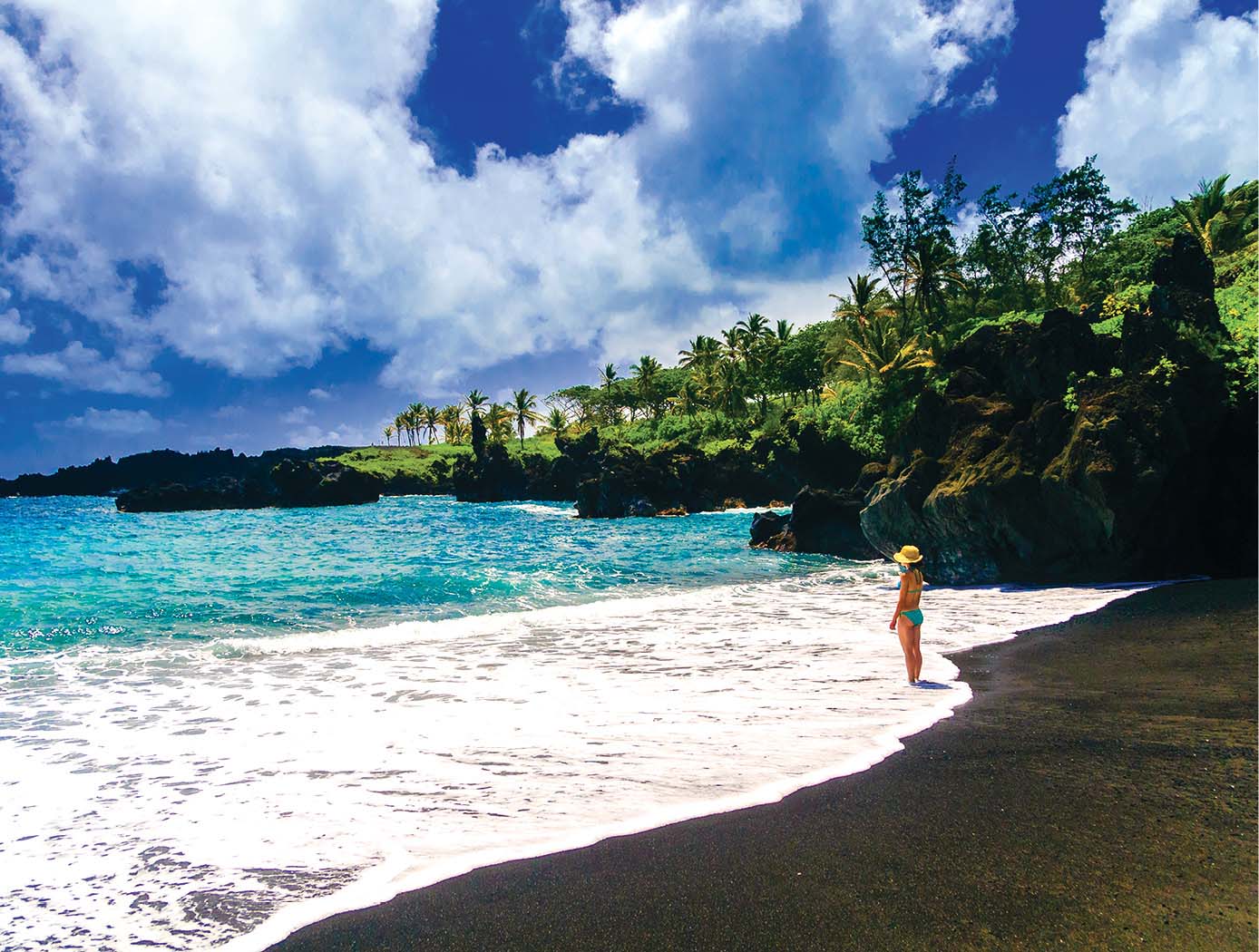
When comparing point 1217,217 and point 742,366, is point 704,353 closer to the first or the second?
point 742,366

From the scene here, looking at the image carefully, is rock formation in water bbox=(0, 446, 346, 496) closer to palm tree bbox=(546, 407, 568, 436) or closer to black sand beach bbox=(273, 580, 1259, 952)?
palm tree bbox=(546, 407, 568, 436)

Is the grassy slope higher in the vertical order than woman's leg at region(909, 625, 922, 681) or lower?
higher

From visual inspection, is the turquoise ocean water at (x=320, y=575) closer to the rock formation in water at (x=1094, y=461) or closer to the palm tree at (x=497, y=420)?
the rock formation in water at (x=1094, y=461)

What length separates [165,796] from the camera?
579cm

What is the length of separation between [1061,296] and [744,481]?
33066 millimetres

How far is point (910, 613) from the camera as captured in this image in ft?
27.1

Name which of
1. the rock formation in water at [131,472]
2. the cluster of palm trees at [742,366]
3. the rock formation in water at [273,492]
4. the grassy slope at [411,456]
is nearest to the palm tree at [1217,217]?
the cluster of palm trees at [742,366]

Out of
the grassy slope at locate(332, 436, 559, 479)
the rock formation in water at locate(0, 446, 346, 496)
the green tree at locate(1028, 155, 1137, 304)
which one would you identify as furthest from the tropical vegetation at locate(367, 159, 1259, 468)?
the rock formation in water at locate(0, 446, 346, 496)

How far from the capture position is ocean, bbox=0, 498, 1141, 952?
14.6ft

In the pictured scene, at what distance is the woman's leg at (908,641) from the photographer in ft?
27.4

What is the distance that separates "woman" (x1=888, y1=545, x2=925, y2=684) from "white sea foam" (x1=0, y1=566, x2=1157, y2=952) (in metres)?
0.41

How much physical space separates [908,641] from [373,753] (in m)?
6.52

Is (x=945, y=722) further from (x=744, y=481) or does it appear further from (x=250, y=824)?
(x=744, y=481)

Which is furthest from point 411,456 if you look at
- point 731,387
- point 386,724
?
point 386,724
